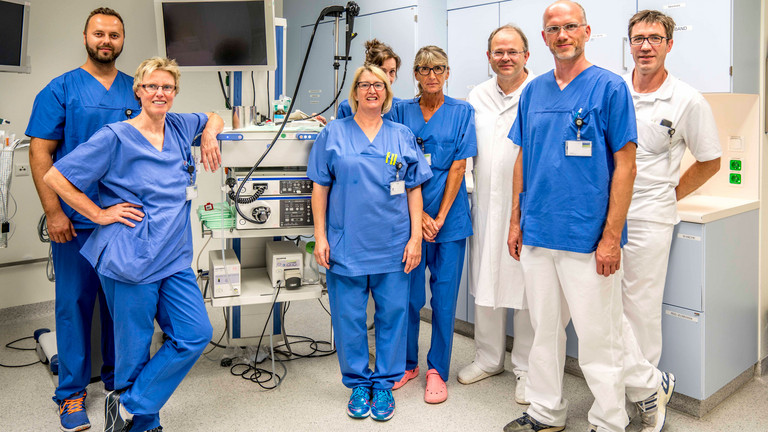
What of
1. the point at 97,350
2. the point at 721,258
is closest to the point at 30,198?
the point at 97,350

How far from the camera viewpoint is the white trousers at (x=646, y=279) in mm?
2352

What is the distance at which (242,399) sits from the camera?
2717 mm

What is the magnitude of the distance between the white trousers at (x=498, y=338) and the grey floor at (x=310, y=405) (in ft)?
0.31

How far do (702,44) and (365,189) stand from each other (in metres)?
1.50

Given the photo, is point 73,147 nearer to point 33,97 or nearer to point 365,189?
point 365,189

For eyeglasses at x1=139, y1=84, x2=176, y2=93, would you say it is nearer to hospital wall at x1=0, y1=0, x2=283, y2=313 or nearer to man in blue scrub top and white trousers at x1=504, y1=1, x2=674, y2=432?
man in blue scrub top and white trousers at x1=504, y1=1, x2=674, y2=432

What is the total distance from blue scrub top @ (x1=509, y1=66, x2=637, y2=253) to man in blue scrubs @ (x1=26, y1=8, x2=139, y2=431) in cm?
158

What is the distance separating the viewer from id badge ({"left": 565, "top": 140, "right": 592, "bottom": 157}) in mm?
2025

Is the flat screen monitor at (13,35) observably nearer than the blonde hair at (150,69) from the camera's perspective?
No

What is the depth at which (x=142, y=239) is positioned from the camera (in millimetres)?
2127

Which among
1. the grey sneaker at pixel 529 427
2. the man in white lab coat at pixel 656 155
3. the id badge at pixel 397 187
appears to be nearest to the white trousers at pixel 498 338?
the grey sneaker at pixel 529 427

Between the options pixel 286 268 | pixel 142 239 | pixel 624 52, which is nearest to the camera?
pixel 142 239

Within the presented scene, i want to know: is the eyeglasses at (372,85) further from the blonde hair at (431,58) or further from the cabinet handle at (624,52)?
the cabinet handle at (624,52)

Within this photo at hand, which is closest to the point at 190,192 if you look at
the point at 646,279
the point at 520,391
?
the point at 520,391
